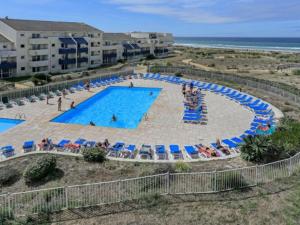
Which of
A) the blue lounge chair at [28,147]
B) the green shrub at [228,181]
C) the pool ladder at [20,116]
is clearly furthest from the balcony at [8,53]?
the green shrub at [228,181]

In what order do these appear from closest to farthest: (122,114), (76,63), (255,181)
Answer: (255,181) → (122,114) → (76,63)

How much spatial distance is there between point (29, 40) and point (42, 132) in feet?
112

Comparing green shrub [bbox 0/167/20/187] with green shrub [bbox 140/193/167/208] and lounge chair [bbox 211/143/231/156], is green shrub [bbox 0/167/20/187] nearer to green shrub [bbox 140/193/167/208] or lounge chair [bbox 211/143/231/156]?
green shrub [bbox 140/193/167/208]

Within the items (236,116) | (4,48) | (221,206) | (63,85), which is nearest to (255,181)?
(221,206)

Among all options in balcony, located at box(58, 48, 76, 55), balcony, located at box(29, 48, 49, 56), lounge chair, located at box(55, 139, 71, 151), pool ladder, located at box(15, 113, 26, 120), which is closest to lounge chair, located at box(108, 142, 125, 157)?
lounge chair, located at box(55, 139, 71, 151)

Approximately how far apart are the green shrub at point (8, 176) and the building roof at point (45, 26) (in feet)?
136

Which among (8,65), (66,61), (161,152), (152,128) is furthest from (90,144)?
(66,61)

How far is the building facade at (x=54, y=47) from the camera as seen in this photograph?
51344 millimetres

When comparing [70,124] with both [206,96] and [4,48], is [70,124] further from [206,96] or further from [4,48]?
[4,48]

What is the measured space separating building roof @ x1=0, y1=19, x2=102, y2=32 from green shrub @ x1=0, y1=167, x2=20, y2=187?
41.3m

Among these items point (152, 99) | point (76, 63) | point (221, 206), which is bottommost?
point (221, 206)

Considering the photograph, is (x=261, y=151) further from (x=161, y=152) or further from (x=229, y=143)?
(x=161, y=152)

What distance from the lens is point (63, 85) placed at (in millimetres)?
41156

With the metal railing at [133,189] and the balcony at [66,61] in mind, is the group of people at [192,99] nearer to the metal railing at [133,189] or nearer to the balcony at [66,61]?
the metal railing at [133,189]
